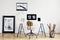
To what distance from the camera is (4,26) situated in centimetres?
568

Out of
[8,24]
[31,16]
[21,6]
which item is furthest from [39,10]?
[8,24]

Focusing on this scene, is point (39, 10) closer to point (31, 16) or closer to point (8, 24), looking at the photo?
point (31, 16)

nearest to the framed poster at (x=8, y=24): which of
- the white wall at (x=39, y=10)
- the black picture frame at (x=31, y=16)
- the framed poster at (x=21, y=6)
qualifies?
the white wall at (x=39, y=10)

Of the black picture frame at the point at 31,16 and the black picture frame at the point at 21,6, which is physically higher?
the black picture frame at the point at 21,6

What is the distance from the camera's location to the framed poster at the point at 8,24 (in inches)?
223

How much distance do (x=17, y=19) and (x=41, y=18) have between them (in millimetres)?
1066

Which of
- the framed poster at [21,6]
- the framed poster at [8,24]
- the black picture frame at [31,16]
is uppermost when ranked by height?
the framed poster at [21,6]

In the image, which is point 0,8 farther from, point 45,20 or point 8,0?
point 45,20

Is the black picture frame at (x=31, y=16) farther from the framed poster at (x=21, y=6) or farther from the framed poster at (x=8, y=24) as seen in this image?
the framed poster at (x=8, y=24)

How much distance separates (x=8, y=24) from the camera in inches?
223

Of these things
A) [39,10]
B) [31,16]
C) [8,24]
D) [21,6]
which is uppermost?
[21,6]

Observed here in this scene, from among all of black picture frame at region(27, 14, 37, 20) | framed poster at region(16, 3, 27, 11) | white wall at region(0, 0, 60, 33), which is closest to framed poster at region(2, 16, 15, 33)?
white wall at region(0, 0, 60, 33)

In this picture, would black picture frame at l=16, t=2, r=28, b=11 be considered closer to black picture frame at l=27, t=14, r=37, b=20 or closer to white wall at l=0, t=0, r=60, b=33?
white wall at l=0, t=0, r=60, b=33

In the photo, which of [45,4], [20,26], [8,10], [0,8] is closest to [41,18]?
[45,4]
